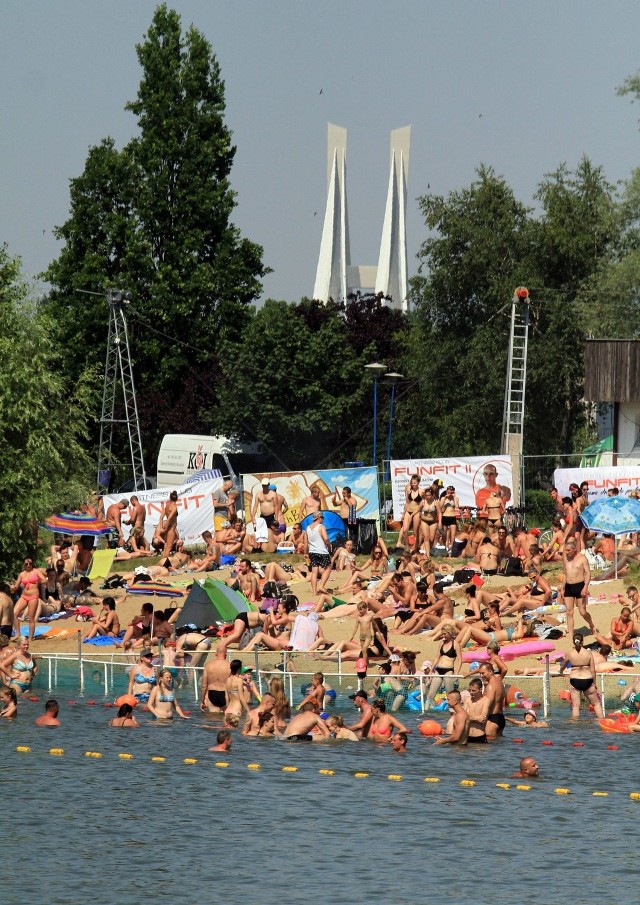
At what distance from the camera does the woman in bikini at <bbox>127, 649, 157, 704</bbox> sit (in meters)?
23.5

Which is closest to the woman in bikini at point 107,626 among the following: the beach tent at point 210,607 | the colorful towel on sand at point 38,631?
the colorful towel on sand at point 38,631

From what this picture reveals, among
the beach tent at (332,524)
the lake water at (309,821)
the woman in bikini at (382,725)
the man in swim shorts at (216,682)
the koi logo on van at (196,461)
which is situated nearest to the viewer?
the lake water at (309,821)

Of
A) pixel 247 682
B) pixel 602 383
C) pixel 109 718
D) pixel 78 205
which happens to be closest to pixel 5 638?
pixel 109 718

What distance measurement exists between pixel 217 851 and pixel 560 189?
36.5m

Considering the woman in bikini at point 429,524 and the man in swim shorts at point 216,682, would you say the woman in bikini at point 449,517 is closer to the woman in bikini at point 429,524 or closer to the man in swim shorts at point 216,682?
the woman in bikini at point 429,524

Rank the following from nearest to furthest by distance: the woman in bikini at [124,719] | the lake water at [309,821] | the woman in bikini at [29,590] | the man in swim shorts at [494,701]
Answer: the lake water at [309,821], the man in swim shorts at [494,701], the woman in bikini at [124,719], the woman in bikini at [29,590]

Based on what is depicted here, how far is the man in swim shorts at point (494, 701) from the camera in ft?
69.6

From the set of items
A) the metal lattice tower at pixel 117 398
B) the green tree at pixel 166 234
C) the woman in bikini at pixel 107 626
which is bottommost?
the woman in bikini at pixel 107 626

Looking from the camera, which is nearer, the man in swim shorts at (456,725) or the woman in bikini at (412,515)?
the man in swim shorts at (456,725)

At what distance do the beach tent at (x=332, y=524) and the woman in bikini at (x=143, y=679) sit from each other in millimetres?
11023

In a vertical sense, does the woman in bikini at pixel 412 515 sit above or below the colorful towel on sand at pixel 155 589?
above

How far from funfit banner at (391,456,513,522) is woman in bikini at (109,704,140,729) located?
1339 centimetres

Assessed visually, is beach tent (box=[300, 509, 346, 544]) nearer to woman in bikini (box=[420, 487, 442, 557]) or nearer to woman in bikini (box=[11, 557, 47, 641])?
woman in bikini (box=[420, 487, 442, 557])

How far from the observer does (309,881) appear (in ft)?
52.6
